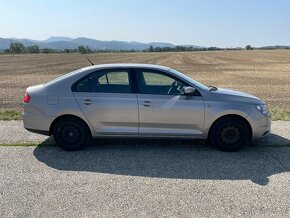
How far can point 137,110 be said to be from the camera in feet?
18.7

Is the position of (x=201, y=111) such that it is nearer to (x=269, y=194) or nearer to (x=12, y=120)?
(x=269, y=194)

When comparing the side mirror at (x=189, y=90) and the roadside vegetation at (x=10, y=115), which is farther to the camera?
the roadside vegetation at (x=10, y=115)

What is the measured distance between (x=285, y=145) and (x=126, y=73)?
133 inches

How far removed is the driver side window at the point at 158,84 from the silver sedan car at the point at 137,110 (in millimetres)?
18

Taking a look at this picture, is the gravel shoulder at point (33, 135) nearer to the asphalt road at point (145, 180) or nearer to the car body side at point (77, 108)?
the asphalt road at point (145, 180)

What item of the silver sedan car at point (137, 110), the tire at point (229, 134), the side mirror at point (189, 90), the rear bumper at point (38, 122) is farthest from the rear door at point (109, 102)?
the tire at point (229, 134)

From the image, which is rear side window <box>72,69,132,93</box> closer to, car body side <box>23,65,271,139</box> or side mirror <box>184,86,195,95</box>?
car body side <box>23,65,271,139</box>

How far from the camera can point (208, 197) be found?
160 inches

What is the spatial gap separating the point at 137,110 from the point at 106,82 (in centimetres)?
79

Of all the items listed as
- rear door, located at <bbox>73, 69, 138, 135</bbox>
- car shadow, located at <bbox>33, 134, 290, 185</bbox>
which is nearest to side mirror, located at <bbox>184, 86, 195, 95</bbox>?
rear door, located at <bbox>73, 69, 138, 135</bbox>

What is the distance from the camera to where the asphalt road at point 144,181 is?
377cm

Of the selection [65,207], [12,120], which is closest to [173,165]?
[65,207]

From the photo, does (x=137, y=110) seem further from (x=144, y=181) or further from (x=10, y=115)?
(x=10, y=115)

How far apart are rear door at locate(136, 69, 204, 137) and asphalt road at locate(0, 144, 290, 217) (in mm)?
404
